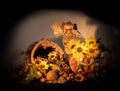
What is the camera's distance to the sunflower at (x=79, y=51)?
7.62 feet

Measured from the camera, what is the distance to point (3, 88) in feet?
7.00

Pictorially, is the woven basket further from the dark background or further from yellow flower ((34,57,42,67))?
the dark background

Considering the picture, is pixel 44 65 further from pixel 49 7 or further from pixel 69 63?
pixel 49 7

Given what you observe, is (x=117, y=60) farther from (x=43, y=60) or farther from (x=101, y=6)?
(x=43, y=60)

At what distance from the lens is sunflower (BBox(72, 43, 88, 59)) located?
2322 millimetres

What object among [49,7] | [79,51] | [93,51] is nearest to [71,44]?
[79,51]

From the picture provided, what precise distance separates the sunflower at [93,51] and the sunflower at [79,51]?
0.03m

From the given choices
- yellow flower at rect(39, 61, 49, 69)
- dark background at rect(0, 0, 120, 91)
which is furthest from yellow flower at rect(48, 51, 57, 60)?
dark background at rect(0, 0, 120, 91)

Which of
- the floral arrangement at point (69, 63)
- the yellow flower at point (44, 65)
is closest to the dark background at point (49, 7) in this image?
the floral arrangement at point (69, 63)

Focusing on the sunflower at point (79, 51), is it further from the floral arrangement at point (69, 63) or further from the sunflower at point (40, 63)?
the sunflower at point (40, 63)

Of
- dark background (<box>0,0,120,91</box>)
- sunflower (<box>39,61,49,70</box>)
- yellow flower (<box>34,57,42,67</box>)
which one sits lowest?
sunflower (<box>39,61,49,70</box>)

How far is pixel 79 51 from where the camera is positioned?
2332mm

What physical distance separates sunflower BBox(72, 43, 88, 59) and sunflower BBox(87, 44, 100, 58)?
3 cm

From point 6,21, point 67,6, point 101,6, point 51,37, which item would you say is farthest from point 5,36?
point 101,6
